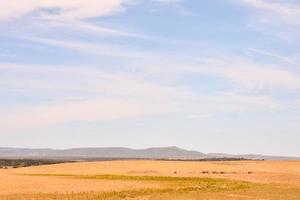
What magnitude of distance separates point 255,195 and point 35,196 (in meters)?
17.8

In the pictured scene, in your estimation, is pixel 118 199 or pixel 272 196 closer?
pixel 118 199

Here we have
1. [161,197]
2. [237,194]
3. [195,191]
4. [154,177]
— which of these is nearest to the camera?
[161,197]

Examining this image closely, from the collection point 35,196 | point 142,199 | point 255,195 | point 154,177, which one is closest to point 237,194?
point 255,195

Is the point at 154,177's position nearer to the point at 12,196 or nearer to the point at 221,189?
the point at 221,189

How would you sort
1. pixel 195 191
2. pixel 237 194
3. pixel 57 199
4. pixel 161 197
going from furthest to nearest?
pixel 195 191
pixel 237 194
pixel 161 197
pixel 57 199

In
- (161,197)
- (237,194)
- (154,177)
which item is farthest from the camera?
(154,177)

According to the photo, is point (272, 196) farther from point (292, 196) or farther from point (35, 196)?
→ point (35, 196)

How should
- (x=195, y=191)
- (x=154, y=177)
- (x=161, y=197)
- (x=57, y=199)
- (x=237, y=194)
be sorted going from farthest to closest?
(x=154, y=177) → (x=195, y=191) → (x=237, y=194) → (x=161, y=197) → (x=57, y=199)

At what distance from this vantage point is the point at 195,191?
51.2m

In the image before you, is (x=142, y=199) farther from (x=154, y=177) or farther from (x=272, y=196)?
(x=154, y=177)

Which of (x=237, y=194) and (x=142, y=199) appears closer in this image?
(x=142, y=199)

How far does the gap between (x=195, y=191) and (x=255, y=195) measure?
21.3 ft

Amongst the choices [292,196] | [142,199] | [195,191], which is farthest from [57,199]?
[292,196]

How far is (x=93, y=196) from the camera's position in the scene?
43.5 meters
